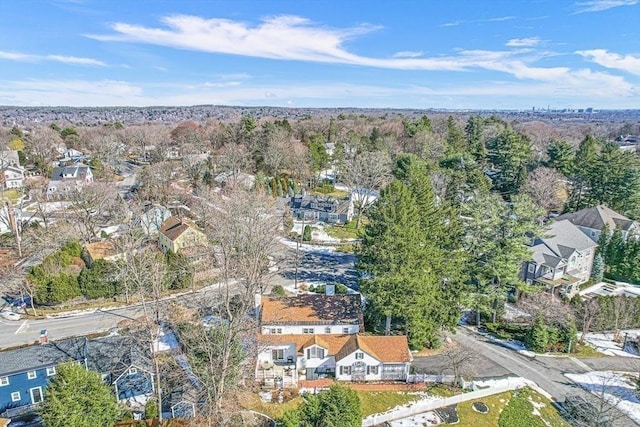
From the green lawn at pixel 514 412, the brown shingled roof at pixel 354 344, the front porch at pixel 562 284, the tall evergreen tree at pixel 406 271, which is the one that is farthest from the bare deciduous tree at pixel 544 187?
the brown shingled roof at pixel 354 344

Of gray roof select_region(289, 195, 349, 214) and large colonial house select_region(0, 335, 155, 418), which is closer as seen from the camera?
large colonial house select_region(0, 335, 155, 418)

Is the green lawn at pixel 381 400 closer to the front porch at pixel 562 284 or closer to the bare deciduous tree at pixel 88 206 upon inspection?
the front porch at pixel 562 284

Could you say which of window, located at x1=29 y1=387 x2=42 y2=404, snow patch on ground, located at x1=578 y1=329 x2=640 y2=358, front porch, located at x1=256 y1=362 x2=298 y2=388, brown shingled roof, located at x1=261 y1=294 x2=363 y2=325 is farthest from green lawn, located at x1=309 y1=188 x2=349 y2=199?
window, located at x1=29 y1=387 x2=42 y2=404

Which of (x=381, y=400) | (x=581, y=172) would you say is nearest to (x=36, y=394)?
(x=381, y=400)

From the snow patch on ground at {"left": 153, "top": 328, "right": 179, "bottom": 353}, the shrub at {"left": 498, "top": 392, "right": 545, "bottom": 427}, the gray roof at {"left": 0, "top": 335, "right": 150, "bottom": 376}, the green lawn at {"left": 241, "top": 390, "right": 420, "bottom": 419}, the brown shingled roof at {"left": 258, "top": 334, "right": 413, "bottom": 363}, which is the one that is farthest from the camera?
the snow patch on ground at {"left": 153, "top": 328, "right": 179, "bottom": 353}

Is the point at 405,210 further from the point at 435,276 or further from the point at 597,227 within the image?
the point at 597,227

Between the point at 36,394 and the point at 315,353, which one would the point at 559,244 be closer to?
the point at 315,353

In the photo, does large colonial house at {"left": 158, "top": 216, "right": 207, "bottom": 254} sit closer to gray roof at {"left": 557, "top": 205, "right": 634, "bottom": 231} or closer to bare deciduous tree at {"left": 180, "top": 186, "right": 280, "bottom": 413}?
bare deciduous tree at {"left": 180, "top": 186, "right": 280, "bottom": 413}

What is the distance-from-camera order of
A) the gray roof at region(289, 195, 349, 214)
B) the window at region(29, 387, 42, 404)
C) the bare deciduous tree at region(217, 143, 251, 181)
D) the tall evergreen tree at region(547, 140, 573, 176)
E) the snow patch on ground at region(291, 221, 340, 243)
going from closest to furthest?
the window at region(29, 387, 42, 404), the snow patch on ground at region(291, 221, 340, 243), the gray roof at region(289, 195, 349, 214), the tall evergreen tree at region(547, 140, 573, 176), the bare deciduous tree at region(217, 143, 251, 181)

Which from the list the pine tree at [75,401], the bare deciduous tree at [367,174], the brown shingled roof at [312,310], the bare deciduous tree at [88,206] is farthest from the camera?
the bare deciduous tree at [367,174]
